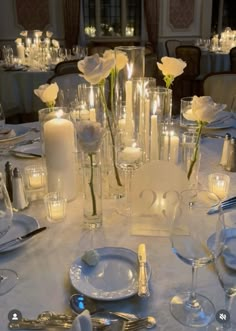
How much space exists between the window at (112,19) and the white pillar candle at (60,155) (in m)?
6.62

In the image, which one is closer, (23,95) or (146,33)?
(23,95)

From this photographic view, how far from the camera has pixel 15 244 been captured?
0.96 metres

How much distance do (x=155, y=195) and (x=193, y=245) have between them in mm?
294

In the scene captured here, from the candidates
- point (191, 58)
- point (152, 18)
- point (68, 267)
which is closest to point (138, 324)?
point (68, 267)

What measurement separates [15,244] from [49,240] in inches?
3.4

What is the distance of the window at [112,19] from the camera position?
724 cm

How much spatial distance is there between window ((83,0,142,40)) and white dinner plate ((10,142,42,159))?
20.4ft

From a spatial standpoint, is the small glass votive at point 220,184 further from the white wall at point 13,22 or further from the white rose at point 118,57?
the white wall at point 13,22

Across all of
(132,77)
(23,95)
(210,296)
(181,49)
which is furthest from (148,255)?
(181,49)

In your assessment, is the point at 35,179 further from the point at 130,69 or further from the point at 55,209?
the point at 130,69

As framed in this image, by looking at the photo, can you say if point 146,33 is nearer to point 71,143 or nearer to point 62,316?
point 71,143

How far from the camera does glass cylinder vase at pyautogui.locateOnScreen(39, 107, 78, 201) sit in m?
1.15

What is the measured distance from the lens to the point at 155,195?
1.06 m

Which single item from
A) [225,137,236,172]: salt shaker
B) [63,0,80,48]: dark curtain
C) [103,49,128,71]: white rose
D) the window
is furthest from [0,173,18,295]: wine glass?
the window
